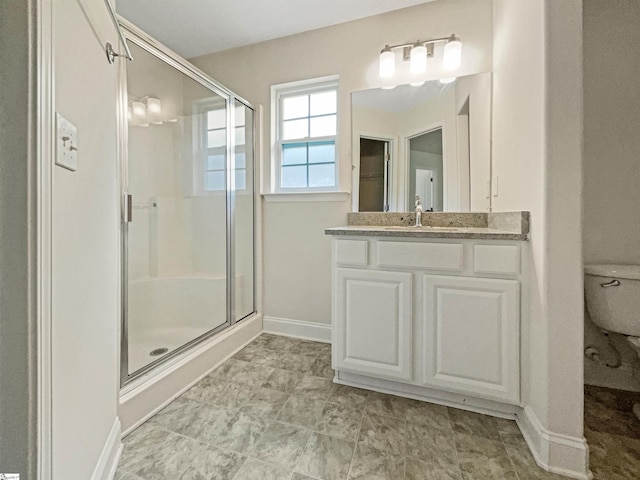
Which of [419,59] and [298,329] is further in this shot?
[298,329]

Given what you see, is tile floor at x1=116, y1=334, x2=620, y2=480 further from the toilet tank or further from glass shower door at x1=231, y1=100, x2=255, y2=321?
glass shower door at x1=231, y1=100, x2=255, y2=321

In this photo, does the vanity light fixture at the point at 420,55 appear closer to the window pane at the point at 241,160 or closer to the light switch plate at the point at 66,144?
the window pane at the point at 241,160

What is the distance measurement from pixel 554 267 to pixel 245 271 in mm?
2075

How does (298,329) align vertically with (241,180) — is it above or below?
below

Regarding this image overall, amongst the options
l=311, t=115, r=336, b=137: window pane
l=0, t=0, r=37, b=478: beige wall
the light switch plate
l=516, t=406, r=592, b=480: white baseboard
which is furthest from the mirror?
l=0, t=0, r=37, b=478: beige wall

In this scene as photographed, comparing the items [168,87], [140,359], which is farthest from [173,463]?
[168,87]

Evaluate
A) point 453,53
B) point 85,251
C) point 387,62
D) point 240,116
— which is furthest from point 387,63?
point 85,251

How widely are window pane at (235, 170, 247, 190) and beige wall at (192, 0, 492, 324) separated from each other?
0.21m

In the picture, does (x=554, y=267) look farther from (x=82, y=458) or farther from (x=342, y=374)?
(x=82, y=458)

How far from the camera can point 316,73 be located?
2336 millimetres

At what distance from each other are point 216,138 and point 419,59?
162 centimetres

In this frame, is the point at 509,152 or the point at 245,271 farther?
the point at 245,271

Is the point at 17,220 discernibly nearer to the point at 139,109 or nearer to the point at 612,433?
the point at 139,109

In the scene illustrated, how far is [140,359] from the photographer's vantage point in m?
1.55
